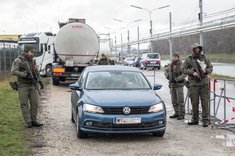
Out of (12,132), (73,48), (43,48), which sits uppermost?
(43,48)

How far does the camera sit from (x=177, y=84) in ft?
35.6

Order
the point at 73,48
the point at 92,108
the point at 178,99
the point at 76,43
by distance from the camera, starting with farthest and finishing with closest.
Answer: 1. the point at 73,48
2. the point at 76,43
3. the point at 178,99
4. the point at 92,108

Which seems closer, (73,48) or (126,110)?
(126,110)

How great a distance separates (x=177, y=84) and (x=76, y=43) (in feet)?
38.6

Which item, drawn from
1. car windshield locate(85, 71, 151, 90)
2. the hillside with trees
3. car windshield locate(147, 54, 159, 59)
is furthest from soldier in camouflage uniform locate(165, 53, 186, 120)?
the hillside with trees

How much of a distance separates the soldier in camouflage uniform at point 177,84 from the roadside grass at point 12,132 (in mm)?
3985

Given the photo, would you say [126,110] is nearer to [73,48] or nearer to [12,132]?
[12,132]

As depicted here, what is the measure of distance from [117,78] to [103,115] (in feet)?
5.66

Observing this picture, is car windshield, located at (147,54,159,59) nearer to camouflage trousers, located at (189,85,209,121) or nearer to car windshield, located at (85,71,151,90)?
camouflage trousers, located at (189,85,209,121)

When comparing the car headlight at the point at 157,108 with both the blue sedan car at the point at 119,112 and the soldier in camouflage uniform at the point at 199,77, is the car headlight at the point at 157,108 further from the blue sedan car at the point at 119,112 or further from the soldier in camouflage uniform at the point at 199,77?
the soldier in camouflage uniform at the point at 199,77

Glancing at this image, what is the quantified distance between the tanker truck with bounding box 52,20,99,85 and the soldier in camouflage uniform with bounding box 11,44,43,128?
40.4 ft

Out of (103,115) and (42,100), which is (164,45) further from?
(103,115)

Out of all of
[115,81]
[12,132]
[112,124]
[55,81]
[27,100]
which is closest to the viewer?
[112,124]

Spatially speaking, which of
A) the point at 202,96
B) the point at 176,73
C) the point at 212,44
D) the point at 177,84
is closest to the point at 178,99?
the point at 177,84
